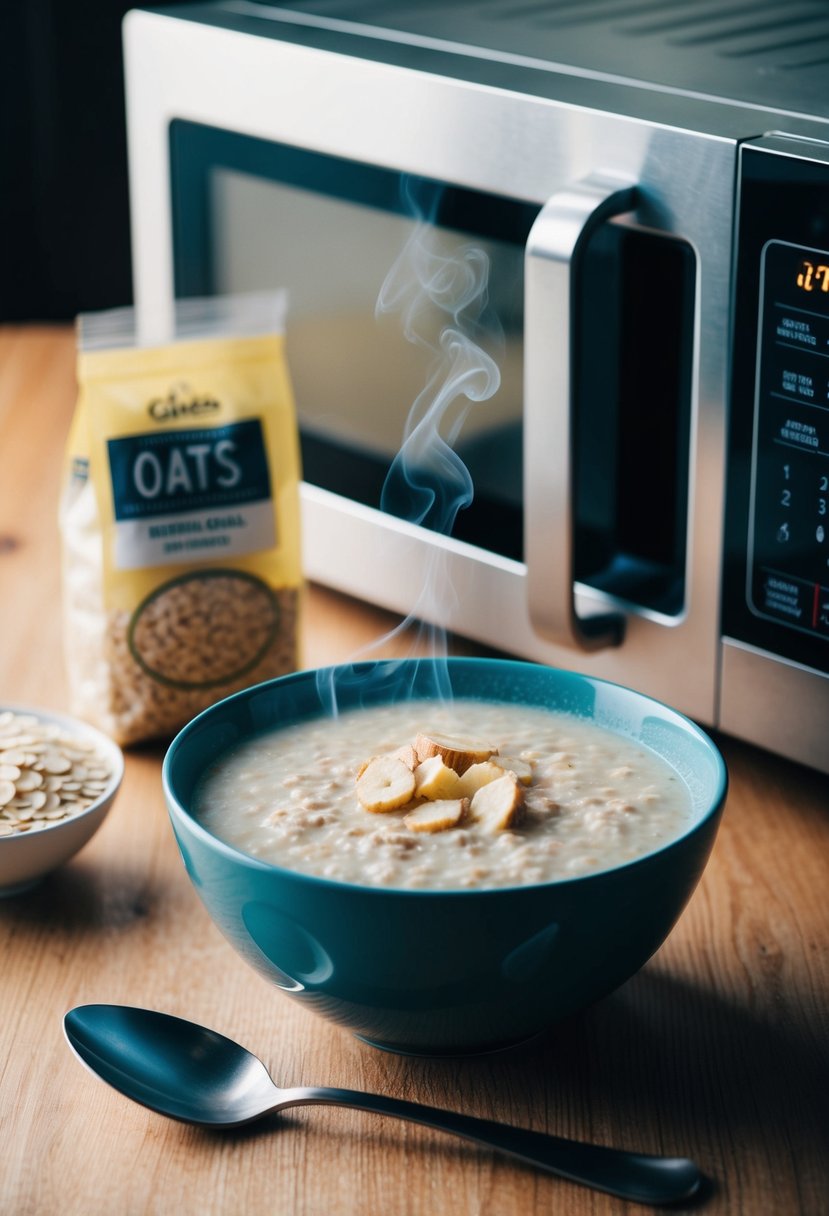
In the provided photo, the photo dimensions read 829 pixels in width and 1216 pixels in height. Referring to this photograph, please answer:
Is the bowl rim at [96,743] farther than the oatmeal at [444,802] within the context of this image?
Yes

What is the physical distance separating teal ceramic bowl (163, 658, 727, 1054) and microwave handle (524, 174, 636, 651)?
0.19 metres

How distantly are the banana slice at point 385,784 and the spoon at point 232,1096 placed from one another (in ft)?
0.41

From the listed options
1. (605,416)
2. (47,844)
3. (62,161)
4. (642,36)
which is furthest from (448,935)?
(62,161)

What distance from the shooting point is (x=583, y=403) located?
917 millimetres

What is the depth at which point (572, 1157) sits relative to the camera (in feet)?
2.00

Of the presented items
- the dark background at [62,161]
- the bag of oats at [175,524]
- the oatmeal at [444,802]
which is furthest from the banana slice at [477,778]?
the dark background at [62,161]

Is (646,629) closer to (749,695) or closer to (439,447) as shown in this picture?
(749,695)

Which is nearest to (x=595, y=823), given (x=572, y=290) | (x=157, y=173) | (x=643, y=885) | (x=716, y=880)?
(x=643, y=885)

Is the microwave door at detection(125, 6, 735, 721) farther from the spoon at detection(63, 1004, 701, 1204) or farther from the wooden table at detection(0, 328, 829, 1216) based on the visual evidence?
the spoon at detection(63, 1004, 701, 1204)

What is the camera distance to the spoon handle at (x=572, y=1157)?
603 millimetres

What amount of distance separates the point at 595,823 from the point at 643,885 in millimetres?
68

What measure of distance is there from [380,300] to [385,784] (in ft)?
1.43

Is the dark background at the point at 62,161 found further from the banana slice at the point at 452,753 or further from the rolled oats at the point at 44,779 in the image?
the banana slice at the point at 452,753

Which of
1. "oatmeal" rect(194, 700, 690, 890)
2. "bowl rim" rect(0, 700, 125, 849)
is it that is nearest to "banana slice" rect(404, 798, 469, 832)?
"oatmeal" rect(194, 700, 690, 890)
